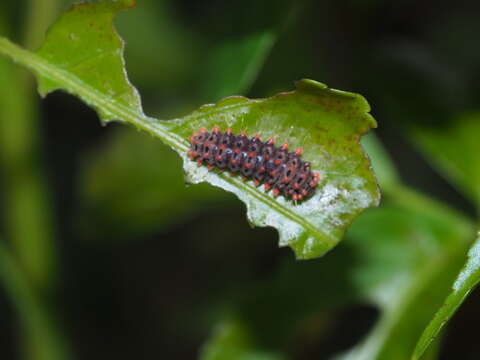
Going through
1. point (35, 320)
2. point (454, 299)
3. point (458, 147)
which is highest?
point (454, 299)

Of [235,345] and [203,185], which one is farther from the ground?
[203,185]

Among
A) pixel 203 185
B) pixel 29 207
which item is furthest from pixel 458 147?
pixel 29 207

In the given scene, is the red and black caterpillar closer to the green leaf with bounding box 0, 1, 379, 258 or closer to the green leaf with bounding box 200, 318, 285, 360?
the green leaf with bounding box 0, 1, 379, 258

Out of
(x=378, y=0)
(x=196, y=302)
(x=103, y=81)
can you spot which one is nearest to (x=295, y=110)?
(x=103, y=81)

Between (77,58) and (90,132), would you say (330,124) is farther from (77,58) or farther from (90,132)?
(90,132)

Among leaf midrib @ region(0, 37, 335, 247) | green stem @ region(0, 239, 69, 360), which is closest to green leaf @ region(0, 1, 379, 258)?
leaf midrib @ region(0, 37, 335, 247)

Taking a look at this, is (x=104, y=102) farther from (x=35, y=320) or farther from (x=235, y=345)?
(x=35, y=320)

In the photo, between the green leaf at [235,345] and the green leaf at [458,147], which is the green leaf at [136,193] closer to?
the green leaf at [235,345]
